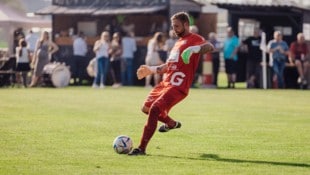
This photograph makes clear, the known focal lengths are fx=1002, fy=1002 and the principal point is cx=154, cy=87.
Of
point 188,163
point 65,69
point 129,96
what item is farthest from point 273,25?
point 188,163

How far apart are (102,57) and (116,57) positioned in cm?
192

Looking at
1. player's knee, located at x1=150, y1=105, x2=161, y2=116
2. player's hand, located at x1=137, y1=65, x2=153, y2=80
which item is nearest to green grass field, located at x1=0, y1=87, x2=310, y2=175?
player's knee, located at x1=150, y1=105, x2=161, y2=116

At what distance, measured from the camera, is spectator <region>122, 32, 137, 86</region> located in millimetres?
36906

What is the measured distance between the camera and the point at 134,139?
51.8 ft

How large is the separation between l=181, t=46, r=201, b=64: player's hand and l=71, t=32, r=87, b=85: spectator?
24088mm

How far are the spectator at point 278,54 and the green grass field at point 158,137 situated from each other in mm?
6913

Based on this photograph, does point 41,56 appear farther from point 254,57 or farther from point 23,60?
point 254,57

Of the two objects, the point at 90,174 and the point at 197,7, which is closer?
the point at 90,174

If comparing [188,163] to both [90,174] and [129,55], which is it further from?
[129,55]

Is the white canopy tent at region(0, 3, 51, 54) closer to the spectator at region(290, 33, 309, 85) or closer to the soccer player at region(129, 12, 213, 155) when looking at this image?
the spectator at region(290, 33, 309, 85)

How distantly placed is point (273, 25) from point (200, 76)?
3.45 meters

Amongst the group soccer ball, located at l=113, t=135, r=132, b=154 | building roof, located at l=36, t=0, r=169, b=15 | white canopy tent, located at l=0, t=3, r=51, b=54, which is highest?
building roof, located at l=36, t=0, r=169, b=15

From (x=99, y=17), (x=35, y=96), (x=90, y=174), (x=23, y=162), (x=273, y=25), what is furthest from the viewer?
(x=99, y=17)

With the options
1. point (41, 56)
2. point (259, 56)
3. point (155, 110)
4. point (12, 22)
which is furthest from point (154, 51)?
point (155, 110)
